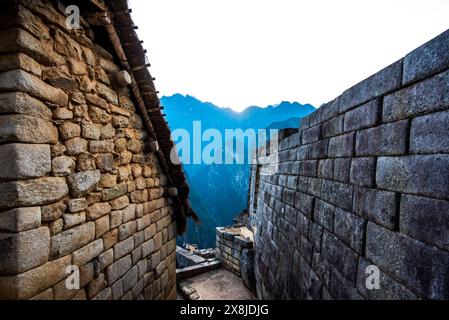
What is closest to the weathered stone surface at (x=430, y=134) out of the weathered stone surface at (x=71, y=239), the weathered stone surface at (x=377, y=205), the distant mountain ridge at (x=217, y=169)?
the weathered stone surface at (x=377, y=205)

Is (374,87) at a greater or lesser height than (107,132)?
greater

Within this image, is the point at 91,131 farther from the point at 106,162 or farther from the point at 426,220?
the point at 426,220

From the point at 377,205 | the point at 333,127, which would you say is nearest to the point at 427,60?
the point at 377,205

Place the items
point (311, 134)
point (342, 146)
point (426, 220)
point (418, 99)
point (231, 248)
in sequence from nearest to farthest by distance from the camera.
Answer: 1. point (426, 220)
2. point (418, 99)
3. point (342, 146)
4. point (311, 134)
5. point (231, 248)

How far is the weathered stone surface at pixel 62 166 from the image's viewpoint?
189 centimetres

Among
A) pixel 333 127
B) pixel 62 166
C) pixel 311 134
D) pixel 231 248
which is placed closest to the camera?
pixel 62 166

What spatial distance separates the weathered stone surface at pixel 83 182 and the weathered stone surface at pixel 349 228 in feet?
7.51

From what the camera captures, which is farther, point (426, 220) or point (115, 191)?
point (115, 191)

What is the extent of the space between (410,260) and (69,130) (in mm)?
2522


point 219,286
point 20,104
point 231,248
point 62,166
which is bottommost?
point 219,286

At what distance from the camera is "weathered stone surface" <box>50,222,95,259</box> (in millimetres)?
1900

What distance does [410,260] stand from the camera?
148cm
